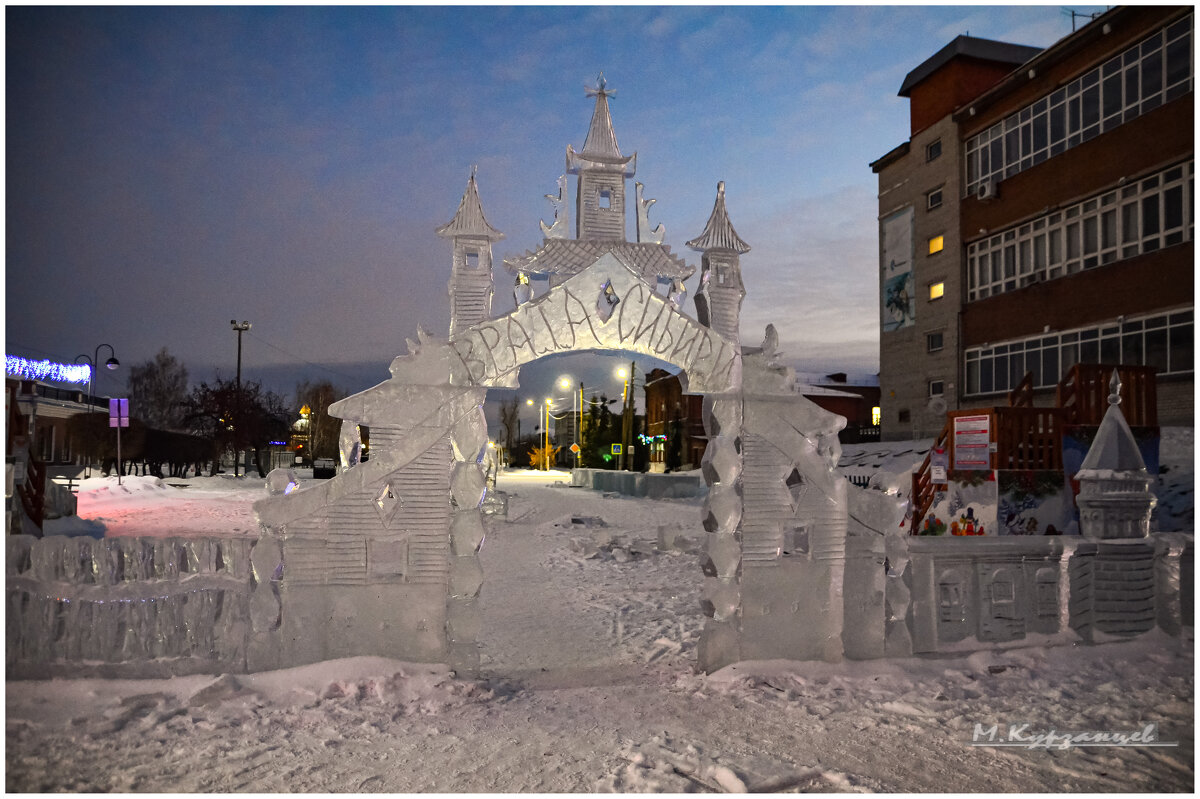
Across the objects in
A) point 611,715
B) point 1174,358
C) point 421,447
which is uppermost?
point 1174,358

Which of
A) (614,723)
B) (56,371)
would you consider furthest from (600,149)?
(56,371)

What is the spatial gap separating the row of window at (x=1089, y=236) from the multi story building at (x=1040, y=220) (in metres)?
0.05

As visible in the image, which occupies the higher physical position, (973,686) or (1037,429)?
(1037,429)

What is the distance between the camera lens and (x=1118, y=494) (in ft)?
24.3

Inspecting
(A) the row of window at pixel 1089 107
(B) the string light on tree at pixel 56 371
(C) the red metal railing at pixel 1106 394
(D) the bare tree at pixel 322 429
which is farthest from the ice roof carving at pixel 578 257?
(D) the bare tree at pixel 322 429

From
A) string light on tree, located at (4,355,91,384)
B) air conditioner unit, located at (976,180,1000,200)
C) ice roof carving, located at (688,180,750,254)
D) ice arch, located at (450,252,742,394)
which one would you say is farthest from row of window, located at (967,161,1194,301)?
string light on tree, located at (4,355,91,384)

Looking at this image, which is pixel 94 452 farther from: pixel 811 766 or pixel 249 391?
pixel 811 766

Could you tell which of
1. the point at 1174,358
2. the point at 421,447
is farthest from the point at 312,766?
the point at 1174,358

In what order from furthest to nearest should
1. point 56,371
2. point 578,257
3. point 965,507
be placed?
point 56,371, point 965,507, point 578,257

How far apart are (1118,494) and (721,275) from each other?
4422 millimetres

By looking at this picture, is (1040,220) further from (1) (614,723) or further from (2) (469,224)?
(1) (614,723)

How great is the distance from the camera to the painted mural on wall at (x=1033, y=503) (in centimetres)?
1351

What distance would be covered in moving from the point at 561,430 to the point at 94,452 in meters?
82.7

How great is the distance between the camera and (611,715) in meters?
5.58
